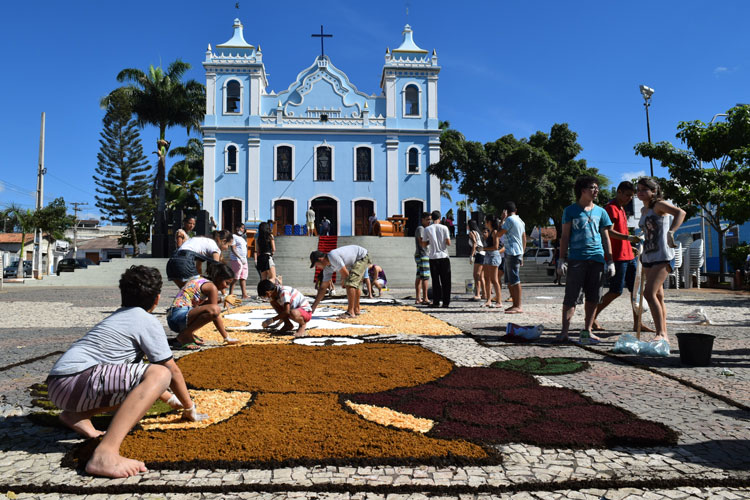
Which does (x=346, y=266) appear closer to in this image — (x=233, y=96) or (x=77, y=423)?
(x=77, y=423)

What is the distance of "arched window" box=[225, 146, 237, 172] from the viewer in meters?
31.0

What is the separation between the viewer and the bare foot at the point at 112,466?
82.1 inches

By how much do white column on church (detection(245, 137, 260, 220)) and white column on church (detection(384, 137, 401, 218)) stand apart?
7.79 m

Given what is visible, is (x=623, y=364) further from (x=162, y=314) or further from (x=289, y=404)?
(x=162, y=314)

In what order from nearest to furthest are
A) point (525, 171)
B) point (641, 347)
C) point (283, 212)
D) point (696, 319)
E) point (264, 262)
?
point (641, 347) < point (696, 319) < point (264, 262) < point (525, 171) < point (283, 212)

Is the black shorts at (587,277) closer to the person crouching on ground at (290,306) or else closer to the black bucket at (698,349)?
Result: the black bucket at (698,349)

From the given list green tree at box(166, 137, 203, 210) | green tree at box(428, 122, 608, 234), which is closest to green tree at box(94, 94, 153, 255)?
green tree at box(166, 137, 203, 210)

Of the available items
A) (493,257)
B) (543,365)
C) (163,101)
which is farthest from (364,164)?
(543,365)

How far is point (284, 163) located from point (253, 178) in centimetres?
212

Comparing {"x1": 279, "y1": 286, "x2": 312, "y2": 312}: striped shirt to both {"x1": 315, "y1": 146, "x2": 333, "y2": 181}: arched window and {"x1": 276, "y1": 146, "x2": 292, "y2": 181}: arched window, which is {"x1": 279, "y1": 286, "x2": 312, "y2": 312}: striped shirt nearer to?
{"x1": 276, "y1": 146, "x2": 292, "y2": 181}: arched window

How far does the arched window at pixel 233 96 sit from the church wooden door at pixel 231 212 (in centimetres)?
559

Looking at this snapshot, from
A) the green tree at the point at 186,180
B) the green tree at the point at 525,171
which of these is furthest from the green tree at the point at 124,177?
the green tree at the point at 525,171

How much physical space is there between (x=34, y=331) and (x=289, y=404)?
523 centimetres

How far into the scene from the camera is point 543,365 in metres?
4.20
